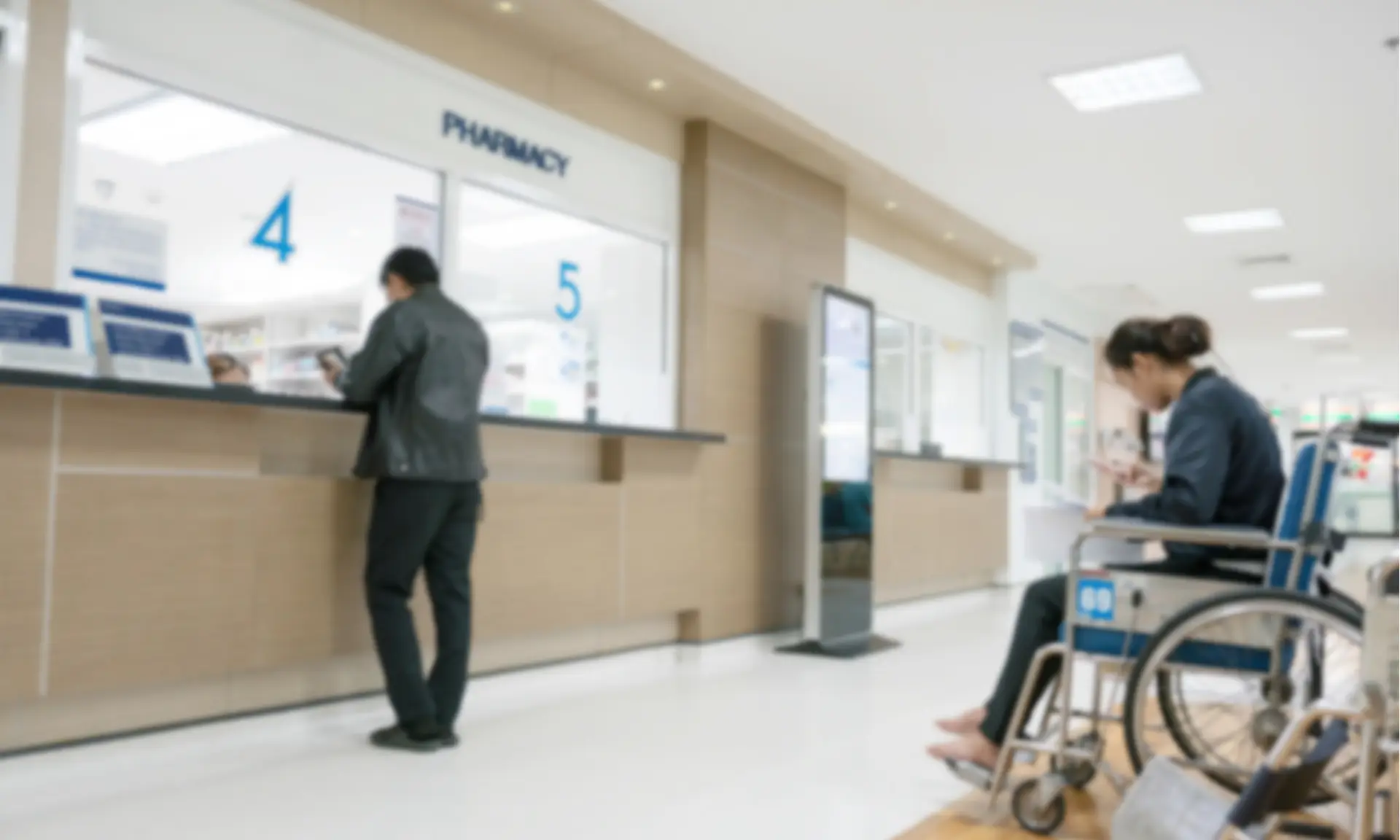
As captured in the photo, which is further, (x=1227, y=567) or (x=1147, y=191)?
(x=1147, y=191)

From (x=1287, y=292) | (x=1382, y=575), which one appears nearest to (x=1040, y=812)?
(x=1382, y=575)

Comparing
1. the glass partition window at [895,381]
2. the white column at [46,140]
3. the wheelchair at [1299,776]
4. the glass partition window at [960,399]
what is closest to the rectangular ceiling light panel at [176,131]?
the white column at [46,140]

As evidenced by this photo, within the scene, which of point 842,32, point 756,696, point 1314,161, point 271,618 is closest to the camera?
point 271,618

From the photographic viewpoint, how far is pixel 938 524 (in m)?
8.57

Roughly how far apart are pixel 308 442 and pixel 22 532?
1043mm

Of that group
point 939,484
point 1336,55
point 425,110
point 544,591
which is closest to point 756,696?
point 544,591

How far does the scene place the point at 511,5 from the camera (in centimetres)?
469

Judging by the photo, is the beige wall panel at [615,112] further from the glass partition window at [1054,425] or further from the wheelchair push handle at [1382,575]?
the glass partition window at [1054,425]

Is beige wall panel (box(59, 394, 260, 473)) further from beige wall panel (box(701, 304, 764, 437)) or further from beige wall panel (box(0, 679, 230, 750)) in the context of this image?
beige wall panel (box(701, 304, 764, 437))

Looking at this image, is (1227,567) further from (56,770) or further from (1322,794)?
(56,770)

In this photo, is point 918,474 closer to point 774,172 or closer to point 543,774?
point 774,172

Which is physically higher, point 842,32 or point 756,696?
point 842,32

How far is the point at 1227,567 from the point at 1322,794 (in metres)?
0.56

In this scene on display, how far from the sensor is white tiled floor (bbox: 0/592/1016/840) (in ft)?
8.93
